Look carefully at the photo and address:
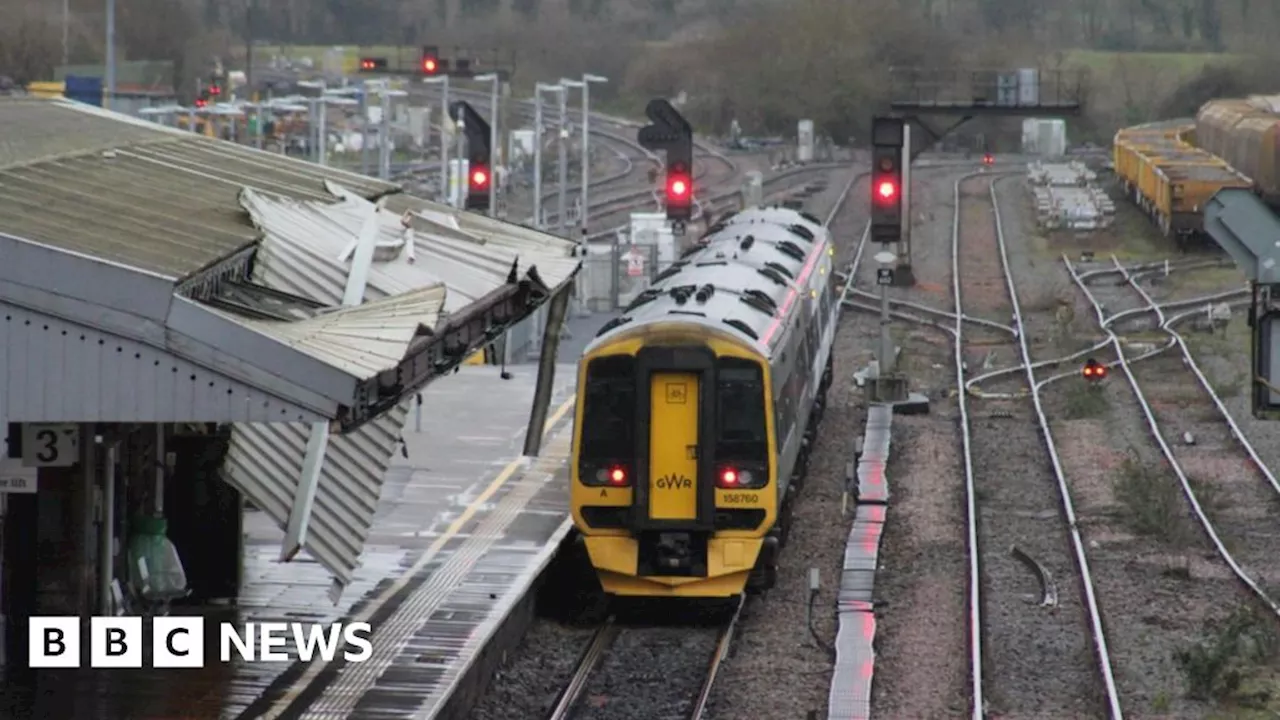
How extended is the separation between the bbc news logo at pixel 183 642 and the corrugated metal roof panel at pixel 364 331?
10.3 feet

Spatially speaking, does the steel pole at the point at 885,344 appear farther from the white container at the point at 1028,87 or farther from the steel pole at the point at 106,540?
the white container at the point at 1028,87

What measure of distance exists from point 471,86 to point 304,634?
76553mm

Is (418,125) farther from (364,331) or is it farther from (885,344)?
(364,331)

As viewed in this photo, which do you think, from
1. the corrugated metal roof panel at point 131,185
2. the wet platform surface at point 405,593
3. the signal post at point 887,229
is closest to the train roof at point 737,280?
the signal post at point 887,229

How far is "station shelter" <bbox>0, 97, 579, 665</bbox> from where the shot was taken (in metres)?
11.7

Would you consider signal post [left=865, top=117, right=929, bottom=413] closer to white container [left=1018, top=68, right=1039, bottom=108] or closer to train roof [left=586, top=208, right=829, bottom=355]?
train roof [left=586, top=208, right=829, bottom=355]

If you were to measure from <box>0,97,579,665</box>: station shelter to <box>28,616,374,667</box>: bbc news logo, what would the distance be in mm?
151

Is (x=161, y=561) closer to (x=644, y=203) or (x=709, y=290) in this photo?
(x=709, y=290)

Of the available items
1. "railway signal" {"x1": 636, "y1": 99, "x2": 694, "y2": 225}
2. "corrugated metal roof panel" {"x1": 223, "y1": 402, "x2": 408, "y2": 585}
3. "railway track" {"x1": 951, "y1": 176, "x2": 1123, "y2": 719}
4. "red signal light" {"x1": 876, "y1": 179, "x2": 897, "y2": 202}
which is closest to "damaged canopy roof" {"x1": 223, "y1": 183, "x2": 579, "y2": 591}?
"corrugated metal roof panel" {"x1": 223, "y1": 402, "x2": 408, "y2": 585}

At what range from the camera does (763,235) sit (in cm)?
2631

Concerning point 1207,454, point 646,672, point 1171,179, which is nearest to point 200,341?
point 646,672

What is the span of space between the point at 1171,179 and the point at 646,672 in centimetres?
3227

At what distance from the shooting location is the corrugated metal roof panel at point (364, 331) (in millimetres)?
11859

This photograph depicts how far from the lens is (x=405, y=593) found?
59.5 ft
